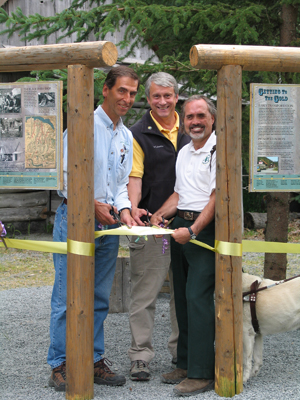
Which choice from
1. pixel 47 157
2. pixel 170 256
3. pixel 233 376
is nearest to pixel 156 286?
pixel 170 256

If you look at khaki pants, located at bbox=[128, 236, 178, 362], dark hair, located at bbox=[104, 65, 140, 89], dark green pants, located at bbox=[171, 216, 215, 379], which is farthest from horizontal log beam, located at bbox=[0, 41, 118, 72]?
khaki pants, located at bbox=[128, 236, 178, 362]

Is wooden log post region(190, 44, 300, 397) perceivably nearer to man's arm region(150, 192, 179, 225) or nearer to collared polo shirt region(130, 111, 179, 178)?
man's arm region(150, 192, 179, 225)

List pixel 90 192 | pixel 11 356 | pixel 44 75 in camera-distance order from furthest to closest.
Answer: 1. pixel 44 75
2. pixel 11 356
3. pixel 90 192

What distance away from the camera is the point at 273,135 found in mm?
3789

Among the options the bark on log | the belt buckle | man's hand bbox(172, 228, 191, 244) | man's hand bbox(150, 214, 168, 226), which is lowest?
the bark on log

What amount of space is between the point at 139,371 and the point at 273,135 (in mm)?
2148

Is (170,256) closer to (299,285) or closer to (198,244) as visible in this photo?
(198,244)

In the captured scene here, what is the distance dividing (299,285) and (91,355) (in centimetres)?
171

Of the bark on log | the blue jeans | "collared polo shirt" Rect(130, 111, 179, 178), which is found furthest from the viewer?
the bark on log

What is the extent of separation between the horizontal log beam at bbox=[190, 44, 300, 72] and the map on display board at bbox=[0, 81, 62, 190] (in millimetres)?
1036

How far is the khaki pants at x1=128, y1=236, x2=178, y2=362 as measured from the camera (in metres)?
4.13

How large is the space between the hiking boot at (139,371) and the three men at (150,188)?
0.04 feet

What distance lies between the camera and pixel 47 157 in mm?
3678

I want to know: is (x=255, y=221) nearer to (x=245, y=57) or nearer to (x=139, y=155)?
(x=139, y=155)
